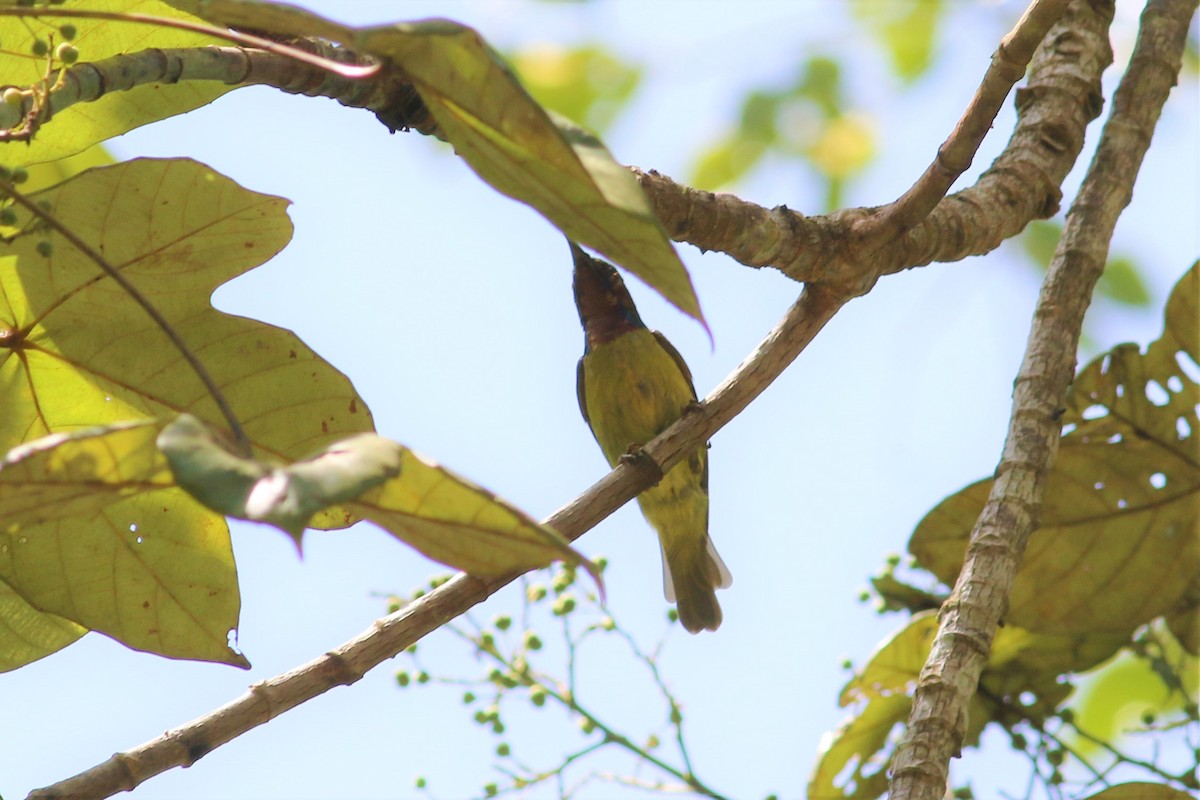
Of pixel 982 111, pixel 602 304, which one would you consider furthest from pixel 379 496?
pixel 602 304

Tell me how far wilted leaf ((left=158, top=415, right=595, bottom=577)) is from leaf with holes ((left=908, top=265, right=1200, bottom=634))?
1.62 m

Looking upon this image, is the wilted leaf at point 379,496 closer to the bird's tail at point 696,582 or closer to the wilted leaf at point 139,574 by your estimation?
the wilted leaf at point 139,574

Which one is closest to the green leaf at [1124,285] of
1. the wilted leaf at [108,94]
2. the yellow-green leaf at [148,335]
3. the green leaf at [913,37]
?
the green leaf at [913,37]

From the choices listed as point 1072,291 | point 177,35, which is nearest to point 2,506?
point 177,35

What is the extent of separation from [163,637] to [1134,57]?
2.42 meters

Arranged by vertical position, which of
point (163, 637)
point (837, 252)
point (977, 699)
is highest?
point (837, 252)

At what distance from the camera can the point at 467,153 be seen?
3.90 ft

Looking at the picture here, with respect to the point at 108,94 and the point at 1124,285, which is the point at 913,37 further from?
the point at 108,94

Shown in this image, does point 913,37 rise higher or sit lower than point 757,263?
higher

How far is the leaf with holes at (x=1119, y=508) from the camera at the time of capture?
2.52 metres

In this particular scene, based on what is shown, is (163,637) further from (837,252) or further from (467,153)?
(837,252)

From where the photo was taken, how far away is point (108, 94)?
1.70 meters

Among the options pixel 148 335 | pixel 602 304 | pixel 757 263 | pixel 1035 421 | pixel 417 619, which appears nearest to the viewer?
pixel 417 619

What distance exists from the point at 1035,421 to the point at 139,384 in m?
1.57
